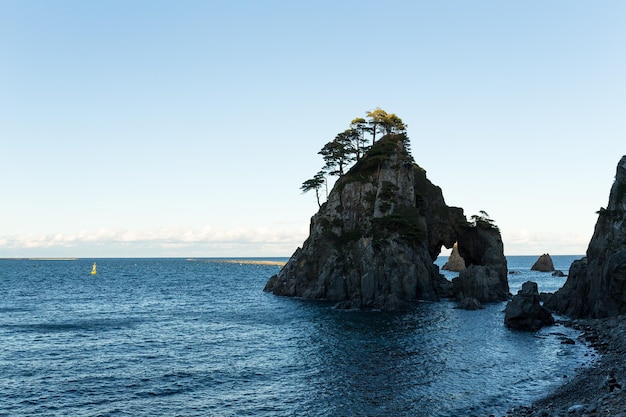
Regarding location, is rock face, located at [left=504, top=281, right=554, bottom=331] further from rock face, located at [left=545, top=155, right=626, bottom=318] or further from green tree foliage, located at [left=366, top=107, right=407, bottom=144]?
green tree foliage, located at [left=366, top=107, right=407, bottom=144]

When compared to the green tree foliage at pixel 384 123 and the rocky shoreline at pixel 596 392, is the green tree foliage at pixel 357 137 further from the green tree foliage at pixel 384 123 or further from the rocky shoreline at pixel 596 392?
the rocky shoreline at pixel 596 392

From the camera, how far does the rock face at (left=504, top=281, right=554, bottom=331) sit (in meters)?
62.0

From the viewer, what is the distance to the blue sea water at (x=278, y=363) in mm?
33750

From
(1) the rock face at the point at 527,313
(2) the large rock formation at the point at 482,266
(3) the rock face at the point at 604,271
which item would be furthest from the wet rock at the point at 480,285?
(1) the rock face at the point at 527,313

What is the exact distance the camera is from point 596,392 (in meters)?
32.3

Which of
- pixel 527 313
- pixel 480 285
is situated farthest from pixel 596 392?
pixel 480 285

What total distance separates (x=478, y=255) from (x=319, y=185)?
40.3 meters

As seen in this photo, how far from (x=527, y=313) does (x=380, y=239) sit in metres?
31.9

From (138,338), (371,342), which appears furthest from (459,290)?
(138,338)

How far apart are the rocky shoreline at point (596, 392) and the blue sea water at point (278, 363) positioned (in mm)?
1566

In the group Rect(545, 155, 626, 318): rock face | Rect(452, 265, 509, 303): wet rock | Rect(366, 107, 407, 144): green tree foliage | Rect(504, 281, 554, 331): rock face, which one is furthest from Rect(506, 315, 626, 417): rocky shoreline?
Rect(366, 107, 407, 144): green tree foliage

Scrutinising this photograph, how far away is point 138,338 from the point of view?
57.3 metres

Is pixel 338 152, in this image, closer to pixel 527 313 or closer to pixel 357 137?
pixel 357 137

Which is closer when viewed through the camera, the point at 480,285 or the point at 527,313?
the point at 527,313
